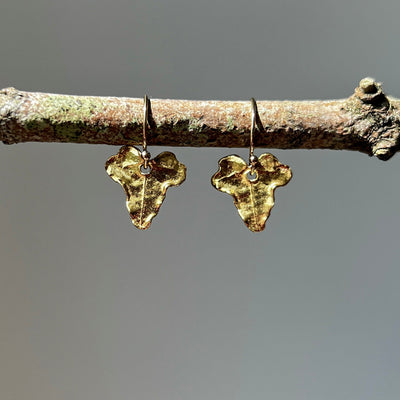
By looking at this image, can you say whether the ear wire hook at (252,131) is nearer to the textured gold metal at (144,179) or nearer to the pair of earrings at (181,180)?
the pair of earrings at (181,180)

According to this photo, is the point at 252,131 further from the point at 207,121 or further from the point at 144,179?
the point at 144,179

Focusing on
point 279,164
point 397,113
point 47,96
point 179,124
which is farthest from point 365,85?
point 47,96

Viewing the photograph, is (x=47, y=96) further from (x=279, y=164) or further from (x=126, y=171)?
(x=279, y=164)

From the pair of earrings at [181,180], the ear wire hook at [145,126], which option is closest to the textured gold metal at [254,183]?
the pair of earrings at [181,180]

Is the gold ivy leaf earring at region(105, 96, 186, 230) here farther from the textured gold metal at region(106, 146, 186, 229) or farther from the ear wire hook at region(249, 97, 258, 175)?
→ the ear wire hook at region(249, 97, 258, 175)

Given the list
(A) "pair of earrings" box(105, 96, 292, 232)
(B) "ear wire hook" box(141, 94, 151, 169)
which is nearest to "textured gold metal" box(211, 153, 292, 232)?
(A) "pair of earrings" box(105, 96, 292, 232)

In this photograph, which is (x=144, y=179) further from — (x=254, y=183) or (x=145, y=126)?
(x=254, y=183)

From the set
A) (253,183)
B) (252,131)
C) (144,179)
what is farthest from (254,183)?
(144,179)
